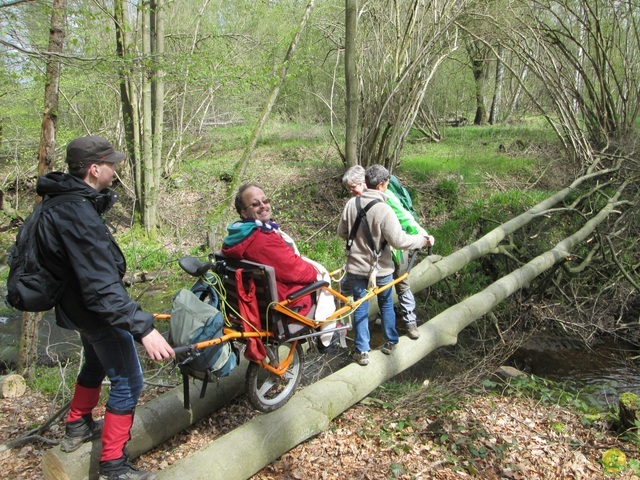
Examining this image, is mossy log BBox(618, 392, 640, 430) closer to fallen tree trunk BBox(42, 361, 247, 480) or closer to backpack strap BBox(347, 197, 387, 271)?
backpack strap BBox(347, 197, 387, 271)

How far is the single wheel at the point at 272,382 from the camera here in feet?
12.0

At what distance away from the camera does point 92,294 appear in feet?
8.23

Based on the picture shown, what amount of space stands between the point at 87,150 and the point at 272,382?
7.60ft

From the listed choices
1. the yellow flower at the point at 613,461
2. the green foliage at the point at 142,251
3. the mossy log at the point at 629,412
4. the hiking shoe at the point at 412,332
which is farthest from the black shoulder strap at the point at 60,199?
the green foliage at the point at 142,251

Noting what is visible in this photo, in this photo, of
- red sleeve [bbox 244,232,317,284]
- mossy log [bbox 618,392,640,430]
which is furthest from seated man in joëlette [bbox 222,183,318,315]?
mossy log [bbox 618,392,640,430]

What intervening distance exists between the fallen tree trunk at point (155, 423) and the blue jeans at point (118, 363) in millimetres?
465

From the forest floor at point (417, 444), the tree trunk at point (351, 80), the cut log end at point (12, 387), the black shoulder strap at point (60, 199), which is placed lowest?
the cut log end at point (12, 387)

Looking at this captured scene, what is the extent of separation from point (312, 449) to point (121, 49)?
33.4 feet

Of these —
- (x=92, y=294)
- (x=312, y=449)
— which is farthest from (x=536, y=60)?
(x=92, y=294)

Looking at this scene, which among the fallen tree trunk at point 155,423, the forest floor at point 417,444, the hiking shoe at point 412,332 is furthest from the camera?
the hiking shoe at point 412,332

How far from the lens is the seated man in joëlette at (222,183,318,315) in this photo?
3.45 m

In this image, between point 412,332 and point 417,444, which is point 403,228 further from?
point 417,444

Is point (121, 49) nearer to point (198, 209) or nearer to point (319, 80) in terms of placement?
point (198, 209)

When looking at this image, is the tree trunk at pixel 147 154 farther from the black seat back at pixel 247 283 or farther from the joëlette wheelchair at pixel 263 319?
the black seat back at pixel 247 283
